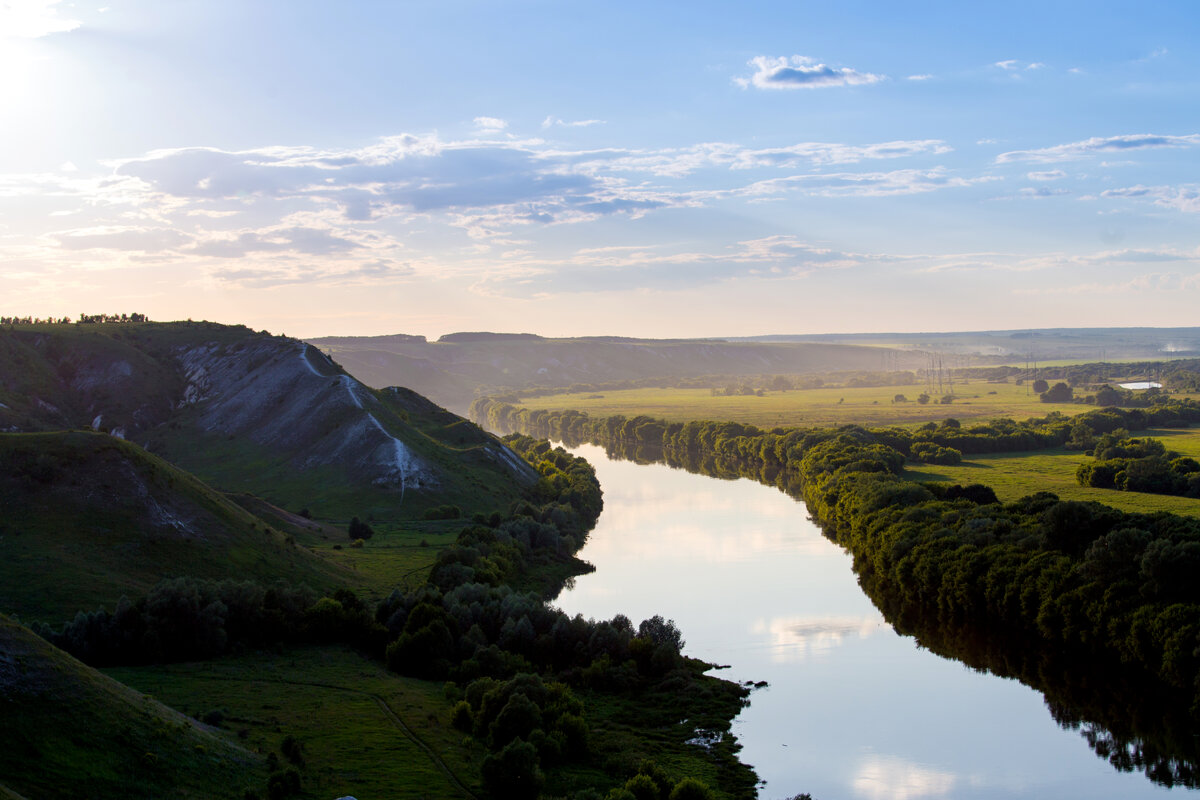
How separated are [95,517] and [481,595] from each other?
22.4 m

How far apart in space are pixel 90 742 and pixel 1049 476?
99497 mm

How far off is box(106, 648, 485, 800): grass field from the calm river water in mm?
13056

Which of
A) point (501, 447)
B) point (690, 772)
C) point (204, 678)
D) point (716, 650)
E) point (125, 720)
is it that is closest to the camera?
point (125, 720)

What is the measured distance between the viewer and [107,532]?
2090 inches

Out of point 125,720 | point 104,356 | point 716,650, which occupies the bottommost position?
point 716,650

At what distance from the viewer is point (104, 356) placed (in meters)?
126

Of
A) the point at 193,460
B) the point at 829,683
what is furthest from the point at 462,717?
the point at 193,460

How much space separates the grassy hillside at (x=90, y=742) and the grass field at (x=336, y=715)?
2.90 metres

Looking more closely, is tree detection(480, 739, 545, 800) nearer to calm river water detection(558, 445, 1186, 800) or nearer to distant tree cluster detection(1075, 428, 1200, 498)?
calm river water detection(558, 445, 1186, 800)

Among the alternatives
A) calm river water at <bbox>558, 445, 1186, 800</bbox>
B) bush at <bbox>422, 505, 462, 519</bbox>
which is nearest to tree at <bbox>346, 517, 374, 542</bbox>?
bush at <bbox>422, 505, 462, 519</bbox>

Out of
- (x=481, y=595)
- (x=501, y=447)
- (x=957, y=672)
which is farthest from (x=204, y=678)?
(x=501, y=447)

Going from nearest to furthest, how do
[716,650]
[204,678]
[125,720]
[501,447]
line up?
[125,720] → [204,678] → [716,650] → [501,447]

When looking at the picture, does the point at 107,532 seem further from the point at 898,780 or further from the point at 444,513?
the point at 898,780

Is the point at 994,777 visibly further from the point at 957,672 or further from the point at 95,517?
the point at 95,517
